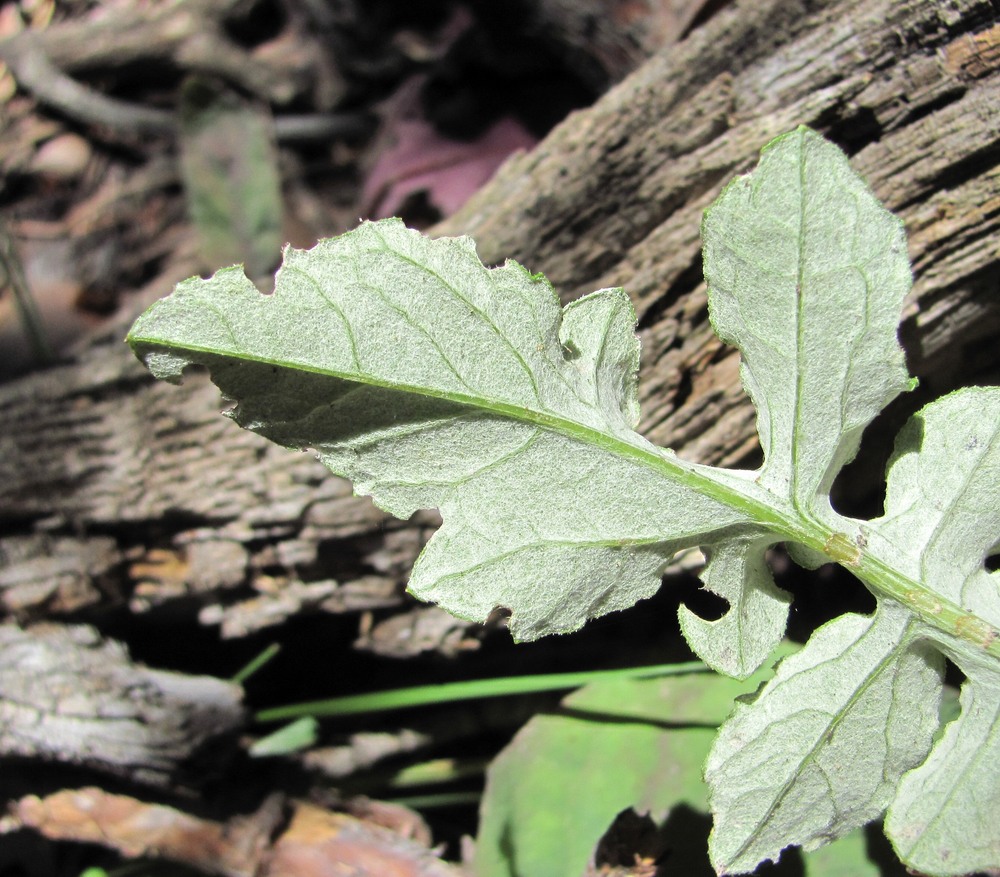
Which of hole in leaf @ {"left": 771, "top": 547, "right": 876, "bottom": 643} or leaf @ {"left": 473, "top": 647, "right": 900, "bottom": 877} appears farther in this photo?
hole in leaf @ {"left": 771, "top": 547, "right": 876, "bottom": 643}

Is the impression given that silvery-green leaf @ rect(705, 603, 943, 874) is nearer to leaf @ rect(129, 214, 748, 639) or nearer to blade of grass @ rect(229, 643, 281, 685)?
leaf @ rect(129, 214, 748, 639)

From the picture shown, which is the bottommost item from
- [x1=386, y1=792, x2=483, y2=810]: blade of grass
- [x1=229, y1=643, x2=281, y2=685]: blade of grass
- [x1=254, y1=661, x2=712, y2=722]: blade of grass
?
[x1=386, y1=792, x2=483, y2=810]: blade of grass

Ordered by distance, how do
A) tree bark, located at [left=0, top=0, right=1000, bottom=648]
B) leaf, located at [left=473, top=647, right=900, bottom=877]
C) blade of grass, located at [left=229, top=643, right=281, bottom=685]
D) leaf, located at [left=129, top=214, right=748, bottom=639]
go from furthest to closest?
blade of grass, located at [left=229, top=643, right=281, bottom=685]
leaf, located at [left=473, top=647, right=900, bottom=877]
tree bark, located at [left=0, top=0, right=1000, bottom=648]
leaf, located at [left=129, top=214, right=748, bottom=639]

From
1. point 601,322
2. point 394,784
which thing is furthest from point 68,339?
point 601,322

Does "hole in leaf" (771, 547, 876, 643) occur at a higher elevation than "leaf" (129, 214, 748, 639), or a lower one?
lower

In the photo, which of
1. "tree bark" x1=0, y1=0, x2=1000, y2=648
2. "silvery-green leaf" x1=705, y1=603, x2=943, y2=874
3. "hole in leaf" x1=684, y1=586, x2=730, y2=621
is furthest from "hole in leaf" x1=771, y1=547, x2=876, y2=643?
"silvery-green leaf" x1=705, y1=603, x2=943, y2=874

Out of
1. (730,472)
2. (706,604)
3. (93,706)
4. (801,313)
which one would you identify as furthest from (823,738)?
(93,706)

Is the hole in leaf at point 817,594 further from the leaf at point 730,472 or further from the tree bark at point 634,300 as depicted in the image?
the leaf at point 730,472
